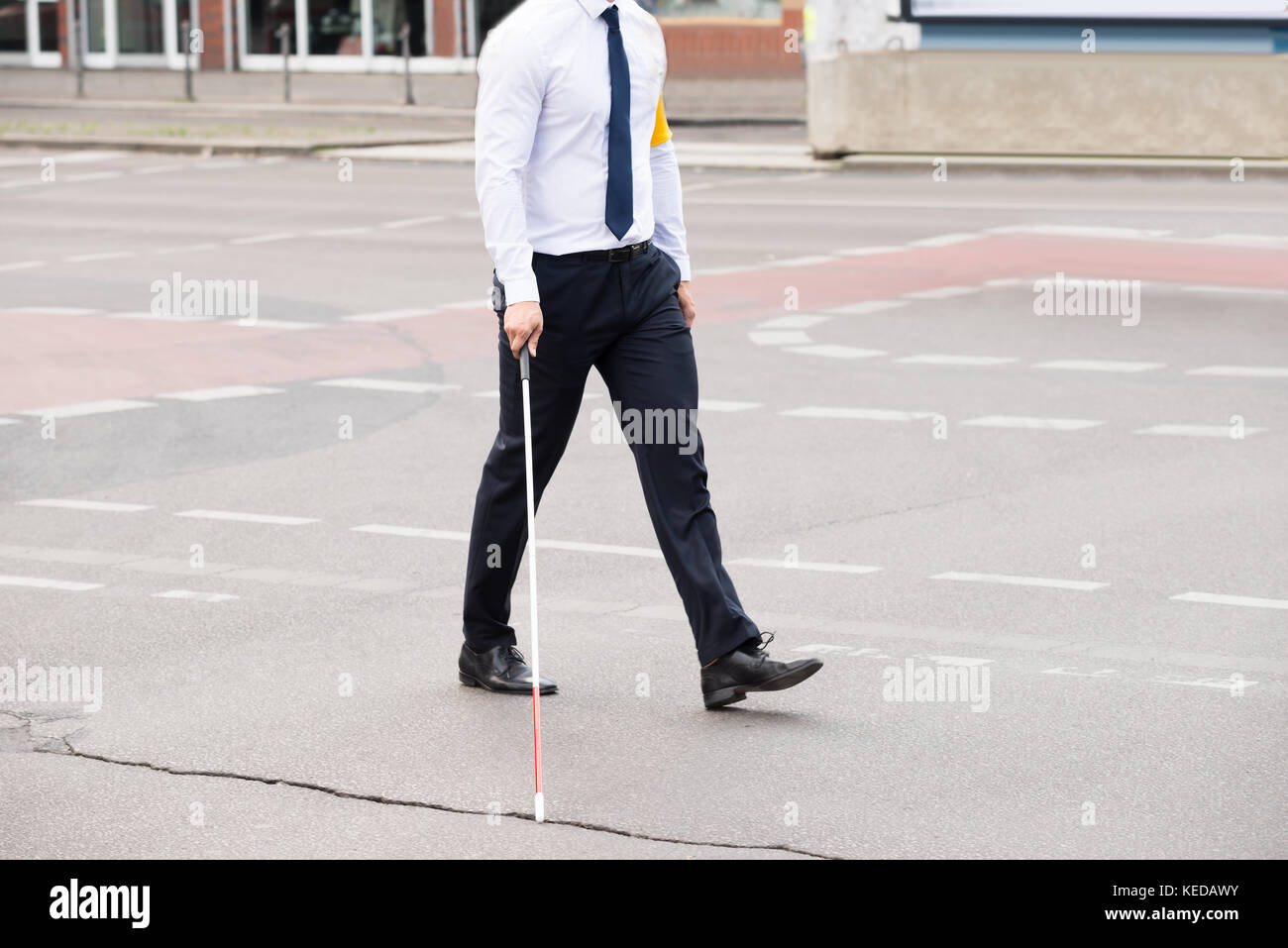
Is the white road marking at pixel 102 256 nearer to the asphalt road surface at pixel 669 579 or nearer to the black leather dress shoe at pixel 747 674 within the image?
the asphalt road surface at pixel 669 579

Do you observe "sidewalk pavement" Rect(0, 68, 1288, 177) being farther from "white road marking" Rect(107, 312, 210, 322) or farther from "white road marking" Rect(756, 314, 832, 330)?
"white road marking" Rect(107, 312, 210, 322)

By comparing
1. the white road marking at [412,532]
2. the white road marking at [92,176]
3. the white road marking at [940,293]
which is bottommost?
the white road marking at [412,532]

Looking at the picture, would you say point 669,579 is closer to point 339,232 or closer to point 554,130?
point 554,130

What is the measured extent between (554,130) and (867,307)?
8396mm

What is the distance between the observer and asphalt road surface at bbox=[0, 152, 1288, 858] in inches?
199

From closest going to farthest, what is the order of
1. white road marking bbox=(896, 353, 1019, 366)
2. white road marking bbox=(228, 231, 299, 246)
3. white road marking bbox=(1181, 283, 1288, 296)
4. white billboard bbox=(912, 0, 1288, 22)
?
white road marking bbox=(896, 353, 1019, 366), white road marking bbox=(1181, 283, 1288, 296), white road marking bbox=(228, 231, 299, 246), white billboard bbox=(912, 0, 1288, 22)

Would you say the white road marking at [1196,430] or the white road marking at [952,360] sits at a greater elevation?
the white road marking at [952,360]

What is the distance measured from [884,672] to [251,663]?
189 cm

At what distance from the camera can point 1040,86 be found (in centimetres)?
2500

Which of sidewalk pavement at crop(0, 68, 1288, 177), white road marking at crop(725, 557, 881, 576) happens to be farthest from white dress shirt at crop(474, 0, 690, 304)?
sidewalk pavement at crop(0, 68, 1288, 177)

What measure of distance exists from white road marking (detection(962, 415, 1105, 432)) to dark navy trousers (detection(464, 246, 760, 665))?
4393 mm

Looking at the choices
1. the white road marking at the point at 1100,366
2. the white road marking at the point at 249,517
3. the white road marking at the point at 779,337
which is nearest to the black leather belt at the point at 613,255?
the white road marking at the point at 249,517

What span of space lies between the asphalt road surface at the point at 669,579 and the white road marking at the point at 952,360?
0.22ft

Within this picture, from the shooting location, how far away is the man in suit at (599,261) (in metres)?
5.65
